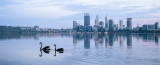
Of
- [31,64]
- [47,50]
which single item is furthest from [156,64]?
[47,50]

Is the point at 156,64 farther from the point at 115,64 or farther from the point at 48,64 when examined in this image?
the point at 48,64

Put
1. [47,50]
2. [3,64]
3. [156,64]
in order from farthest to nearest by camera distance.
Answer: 1. [47,50]
2. [3,64]
3. [156,64]

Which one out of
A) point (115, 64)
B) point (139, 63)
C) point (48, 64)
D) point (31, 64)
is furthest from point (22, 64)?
point (139, 63)

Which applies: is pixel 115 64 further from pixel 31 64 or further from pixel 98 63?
pixel 31 64

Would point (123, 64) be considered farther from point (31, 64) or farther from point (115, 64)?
point (31, 64)

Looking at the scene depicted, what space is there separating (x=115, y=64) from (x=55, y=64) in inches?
258

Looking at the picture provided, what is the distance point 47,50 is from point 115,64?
20137mm

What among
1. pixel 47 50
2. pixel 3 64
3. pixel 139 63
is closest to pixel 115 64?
pixel 139 63

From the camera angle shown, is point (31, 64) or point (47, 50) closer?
point (31, 64)

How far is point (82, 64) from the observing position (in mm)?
25781

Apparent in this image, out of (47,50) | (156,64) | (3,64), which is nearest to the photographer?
(156,64)

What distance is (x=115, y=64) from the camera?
83.9 ft

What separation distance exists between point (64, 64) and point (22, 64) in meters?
4.75

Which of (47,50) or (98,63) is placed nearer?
(98,63)
